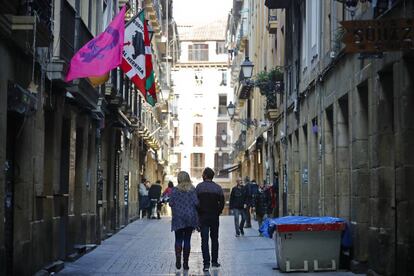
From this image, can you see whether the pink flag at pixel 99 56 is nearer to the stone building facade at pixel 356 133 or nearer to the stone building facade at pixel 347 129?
the stone building facade at pixel 347 129

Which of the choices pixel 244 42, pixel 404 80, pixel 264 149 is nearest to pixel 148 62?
pixel 404 80

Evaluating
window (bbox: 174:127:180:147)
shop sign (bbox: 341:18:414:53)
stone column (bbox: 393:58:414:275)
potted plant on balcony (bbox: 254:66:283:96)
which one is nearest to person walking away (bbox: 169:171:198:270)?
stone column (bbox: 393:58:414:275)

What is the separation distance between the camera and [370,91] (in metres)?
13.6

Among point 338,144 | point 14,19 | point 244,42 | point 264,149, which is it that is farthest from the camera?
point 244,42

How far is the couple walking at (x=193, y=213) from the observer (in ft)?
Answer: 46.3

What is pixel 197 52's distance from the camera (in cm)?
8969

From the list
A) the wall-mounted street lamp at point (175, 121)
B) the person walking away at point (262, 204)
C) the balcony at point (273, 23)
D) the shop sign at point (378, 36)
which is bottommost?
the person walking away at point (262, 204)

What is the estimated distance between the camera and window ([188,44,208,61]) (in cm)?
8944

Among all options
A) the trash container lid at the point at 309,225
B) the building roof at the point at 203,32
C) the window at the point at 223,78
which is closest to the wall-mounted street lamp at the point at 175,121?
the window at the point at 223,78

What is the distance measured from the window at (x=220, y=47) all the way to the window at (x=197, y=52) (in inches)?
48.7

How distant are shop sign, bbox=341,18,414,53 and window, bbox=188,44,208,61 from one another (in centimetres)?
8051

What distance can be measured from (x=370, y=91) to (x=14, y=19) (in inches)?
227

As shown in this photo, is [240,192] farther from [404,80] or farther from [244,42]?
[244,42]

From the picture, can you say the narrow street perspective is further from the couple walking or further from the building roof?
the building roof
